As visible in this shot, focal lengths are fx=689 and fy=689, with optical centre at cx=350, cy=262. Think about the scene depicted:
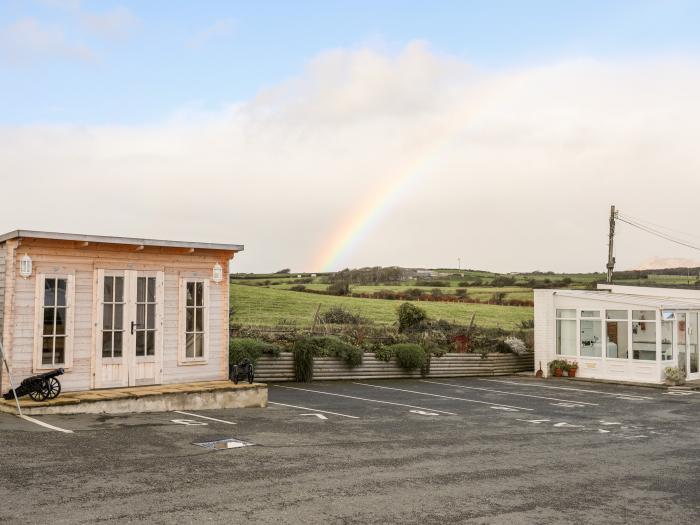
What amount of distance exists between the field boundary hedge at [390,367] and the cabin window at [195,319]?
572cm

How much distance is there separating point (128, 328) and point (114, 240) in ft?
6.14

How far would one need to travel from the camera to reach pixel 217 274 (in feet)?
52.9

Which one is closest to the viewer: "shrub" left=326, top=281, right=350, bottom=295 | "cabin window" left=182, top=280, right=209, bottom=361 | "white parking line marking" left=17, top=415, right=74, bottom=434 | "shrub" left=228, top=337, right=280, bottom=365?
"white parking line marking" left=17, top=415, right=74, bottom=434

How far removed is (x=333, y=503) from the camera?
748 cm

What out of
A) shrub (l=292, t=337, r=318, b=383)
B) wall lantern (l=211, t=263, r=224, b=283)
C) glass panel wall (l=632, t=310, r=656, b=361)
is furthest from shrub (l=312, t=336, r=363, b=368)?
glass panel wall (l=632, t=310, r=656, b=361)

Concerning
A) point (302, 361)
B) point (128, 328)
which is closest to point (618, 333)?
point (302, 361)

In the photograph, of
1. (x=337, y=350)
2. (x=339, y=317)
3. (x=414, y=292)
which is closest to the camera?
(x=337, y=350)

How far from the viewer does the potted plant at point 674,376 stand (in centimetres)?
2359

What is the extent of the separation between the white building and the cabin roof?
15241 mm

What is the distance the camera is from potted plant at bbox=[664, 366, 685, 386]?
23594 millimetres

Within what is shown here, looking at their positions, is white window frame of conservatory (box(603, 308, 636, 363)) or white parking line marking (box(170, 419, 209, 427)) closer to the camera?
white parking line marking (box(170, 419, 209, 427))

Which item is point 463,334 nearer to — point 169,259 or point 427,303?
point 169,259

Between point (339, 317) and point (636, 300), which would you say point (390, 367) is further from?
point (339, 317)

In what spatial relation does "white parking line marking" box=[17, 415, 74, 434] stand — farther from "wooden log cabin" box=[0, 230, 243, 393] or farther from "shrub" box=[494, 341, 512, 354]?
"shrub" box=[494, 341, 512, 354]
